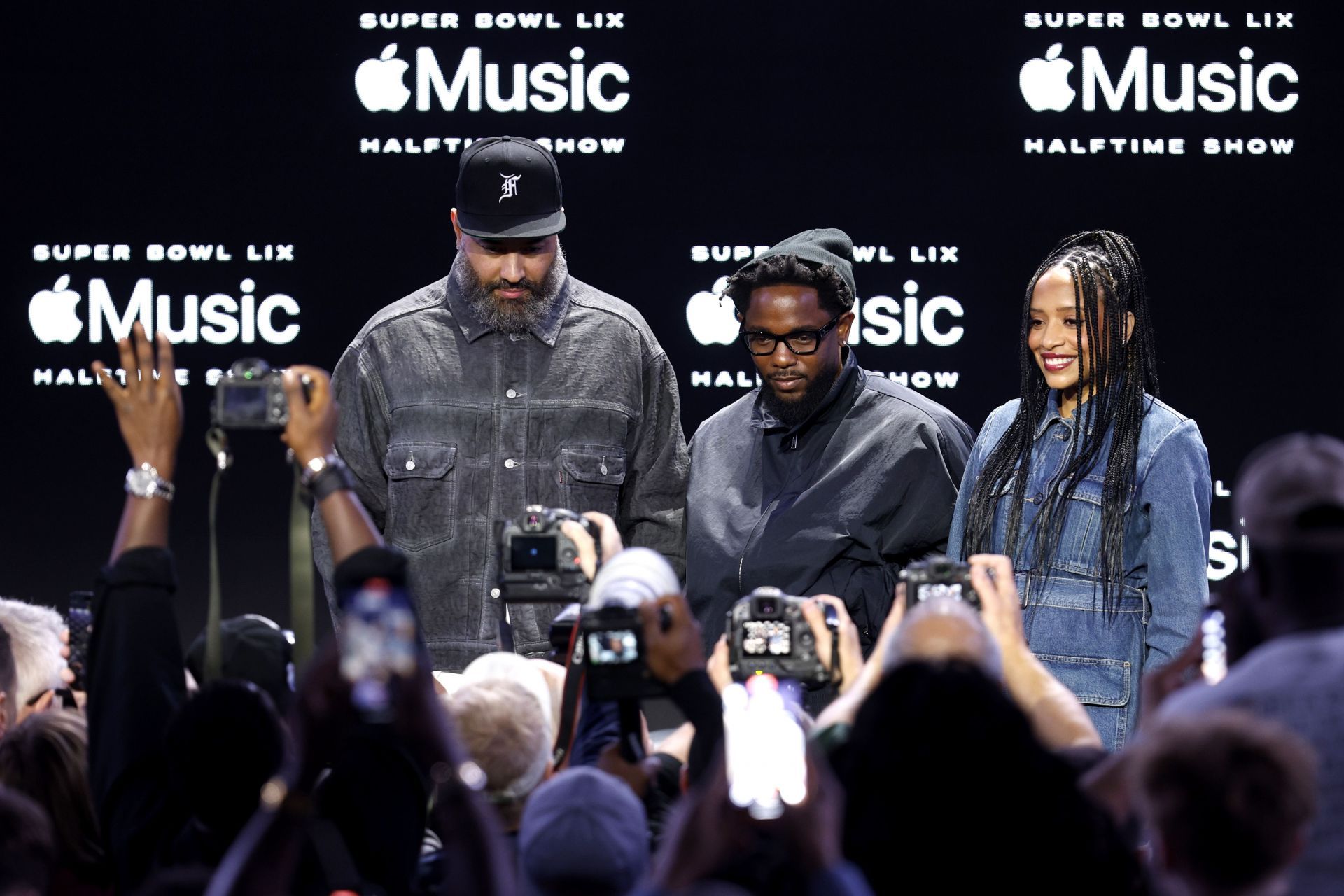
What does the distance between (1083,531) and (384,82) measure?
261 centimetres

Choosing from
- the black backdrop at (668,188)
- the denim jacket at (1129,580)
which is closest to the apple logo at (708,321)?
the black backdrop at (668,188)

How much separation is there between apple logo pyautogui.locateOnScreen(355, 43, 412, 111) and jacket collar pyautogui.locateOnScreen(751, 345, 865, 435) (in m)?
1.79

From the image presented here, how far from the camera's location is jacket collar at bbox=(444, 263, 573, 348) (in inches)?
142

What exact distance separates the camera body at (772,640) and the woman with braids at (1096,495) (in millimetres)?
567

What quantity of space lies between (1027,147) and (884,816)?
11.1 feet

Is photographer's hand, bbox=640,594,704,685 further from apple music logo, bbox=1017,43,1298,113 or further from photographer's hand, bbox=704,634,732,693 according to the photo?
apple music logo, bbox=1017,43,1298,113

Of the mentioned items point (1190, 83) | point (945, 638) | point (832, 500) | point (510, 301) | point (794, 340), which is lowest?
point (945, 638)

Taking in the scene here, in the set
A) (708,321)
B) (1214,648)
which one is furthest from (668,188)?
(1214,648)

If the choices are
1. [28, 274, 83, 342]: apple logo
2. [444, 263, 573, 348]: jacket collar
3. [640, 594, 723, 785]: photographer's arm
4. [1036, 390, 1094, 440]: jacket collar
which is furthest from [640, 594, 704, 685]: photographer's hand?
[28, 274, 83, 342]: apple logo

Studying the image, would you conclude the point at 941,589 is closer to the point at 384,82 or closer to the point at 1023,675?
the point at 1023,675

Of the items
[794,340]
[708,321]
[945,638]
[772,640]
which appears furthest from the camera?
[708,321]

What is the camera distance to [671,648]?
2.19 m

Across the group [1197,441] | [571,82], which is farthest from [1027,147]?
[1197,441]

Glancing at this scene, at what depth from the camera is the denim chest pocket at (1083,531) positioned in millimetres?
3029
